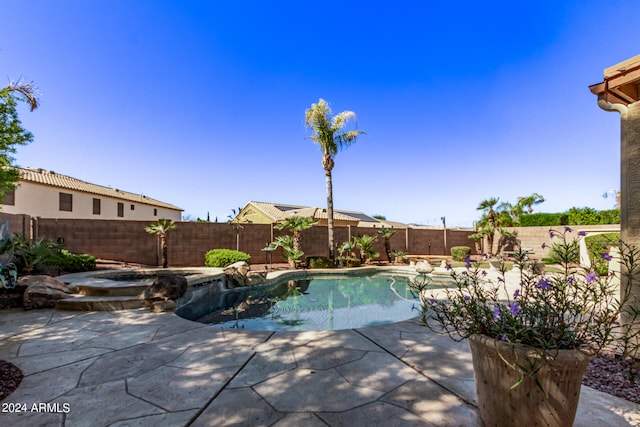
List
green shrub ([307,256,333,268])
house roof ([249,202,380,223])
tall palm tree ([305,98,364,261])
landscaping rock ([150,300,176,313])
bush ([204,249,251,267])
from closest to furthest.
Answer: landscaping rock ([150,300,176,313]), bush ([204,249,251,267]), green shrub ([307,256,333,268]), tall palm tree ([305,98,364,261]), house roof ([249,202,380,223])

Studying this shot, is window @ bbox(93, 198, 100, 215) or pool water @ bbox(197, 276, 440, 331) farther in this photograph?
window @ bbox(93, 198, 100, 215)

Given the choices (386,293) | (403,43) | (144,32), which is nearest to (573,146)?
(403,43)

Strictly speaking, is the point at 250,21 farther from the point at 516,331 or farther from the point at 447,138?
the point at 447,138

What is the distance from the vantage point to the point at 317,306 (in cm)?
691

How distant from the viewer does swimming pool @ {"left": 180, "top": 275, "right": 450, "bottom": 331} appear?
5.54m

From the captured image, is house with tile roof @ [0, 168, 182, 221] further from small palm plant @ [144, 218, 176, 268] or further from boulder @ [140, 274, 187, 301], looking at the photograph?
boulder @ [140, 274, 187, 301]

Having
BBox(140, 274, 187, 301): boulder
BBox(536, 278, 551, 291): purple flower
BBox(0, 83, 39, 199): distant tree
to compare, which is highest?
BBox(0, 83, 39, 199): distant tree

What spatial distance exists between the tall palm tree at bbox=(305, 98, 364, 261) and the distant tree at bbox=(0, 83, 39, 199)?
10.0m

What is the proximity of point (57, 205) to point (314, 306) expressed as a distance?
2313cm

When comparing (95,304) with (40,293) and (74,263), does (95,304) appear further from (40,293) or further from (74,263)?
(74,263)

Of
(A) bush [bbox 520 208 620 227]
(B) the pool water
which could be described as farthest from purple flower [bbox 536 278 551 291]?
(A) bush [bbox 520 208 620 227]

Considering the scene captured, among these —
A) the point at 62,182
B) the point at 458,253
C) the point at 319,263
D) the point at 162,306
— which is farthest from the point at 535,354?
the point at 62,182

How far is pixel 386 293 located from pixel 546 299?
710 centimetres

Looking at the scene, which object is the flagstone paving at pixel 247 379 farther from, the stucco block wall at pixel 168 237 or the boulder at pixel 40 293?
the stucco block wall at pixel 168 237
